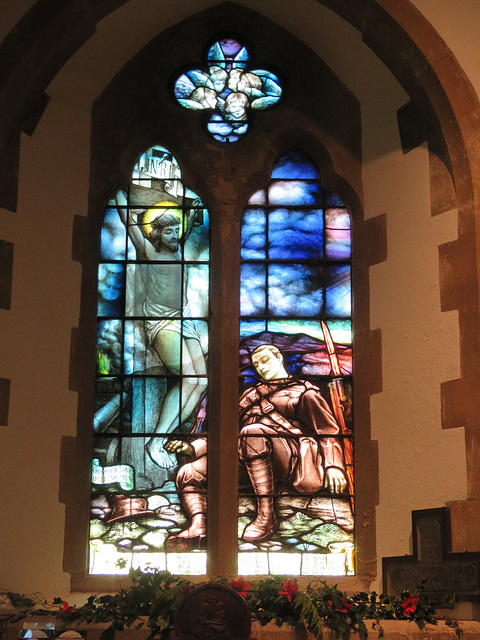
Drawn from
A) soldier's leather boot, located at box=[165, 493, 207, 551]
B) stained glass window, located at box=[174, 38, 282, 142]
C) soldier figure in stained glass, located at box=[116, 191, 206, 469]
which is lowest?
soldier's leather boot, located at box=[165, 493, 207, 551]

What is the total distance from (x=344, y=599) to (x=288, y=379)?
174 centimetres

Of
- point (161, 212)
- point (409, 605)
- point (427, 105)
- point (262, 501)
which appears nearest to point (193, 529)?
point (262, 501)

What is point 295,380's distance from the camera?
24.2 feet

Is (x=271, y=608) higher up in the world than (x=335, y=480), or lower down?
lower down

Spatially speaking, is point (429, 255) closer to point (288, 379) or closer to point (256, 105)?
point (288, 379)

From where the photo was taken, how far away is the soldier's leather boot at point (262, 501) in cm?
708

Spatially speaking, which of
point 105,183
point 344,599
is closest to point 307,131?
point 105,183

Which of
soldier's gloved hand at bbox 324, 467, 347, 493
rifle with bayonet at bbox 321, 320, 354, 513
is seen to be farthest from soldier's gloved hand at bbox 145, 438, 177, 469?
rifle with bayonet at bbox 321, 320, 354, 513

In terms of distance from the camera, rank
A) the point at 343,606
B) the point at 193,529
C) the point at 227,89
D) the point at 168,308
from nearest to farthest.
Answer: the point at 343,606 → the point at 193,529 → the point at 168,308 → the point at 227,89

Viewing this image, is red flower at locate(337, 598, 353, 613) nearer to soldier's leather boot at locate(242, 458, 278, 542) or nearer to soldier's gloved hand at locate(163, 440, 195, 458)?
soldier's leather boot at locate(242, 458, 278, 542)

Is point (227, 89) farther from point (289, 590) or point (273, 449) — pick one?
point (289, 590)

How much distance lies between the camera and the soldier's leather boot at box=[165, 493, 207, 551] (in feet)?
23.2

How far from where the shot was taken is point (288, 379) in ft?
24.2

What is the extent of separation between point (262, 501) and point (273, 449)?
325mm
